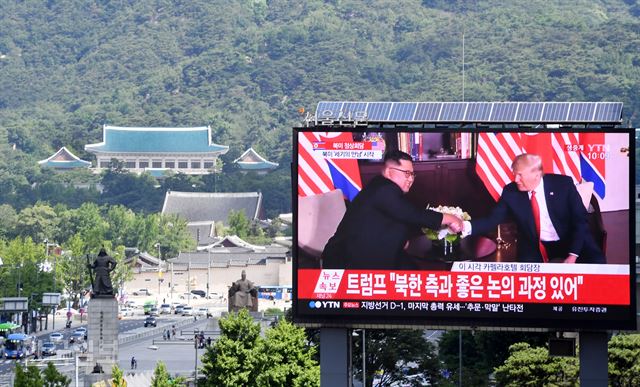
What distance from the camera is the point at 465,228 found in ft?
181

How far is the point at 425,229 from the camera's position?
182 feet

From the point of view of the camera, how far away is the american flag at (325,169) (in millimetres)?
55688

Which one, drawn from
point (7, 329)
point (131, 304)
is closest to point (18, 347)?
point (7, 329)

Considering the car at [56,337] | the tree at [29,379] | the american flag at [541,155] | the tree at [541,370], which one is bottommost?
the tree at [29,379]

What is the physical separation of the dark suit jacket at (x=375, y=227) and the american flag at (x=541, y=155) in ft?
5.56

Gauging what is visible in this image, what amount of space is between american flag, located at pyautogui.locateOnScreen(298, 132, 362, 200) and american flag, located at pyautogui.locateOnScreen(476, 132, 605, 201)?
316cm

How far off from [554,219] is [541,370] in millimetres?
16297

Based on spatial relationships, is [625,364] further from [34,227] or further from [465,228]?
[34,227]

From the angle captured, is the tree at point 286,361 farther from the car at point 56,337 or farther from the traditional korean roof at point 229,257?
the traditional korean roof at point 229,257

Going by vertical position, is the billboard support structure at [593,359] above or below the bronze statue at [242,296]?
below

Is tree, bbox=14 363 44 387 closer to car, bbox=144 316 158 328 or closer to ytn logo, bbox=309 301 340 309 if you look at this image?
ytn logo, bbox=309 301 340 309

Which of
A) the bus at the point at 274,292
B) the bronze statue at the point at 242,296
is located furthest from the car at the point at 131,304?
the bronze statue at the point at 242,296

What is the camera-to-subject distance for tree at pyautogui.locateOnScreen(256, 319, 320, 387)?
70500mm

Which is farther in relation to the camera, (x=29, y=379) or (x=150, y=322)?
(x=150, y=322)
